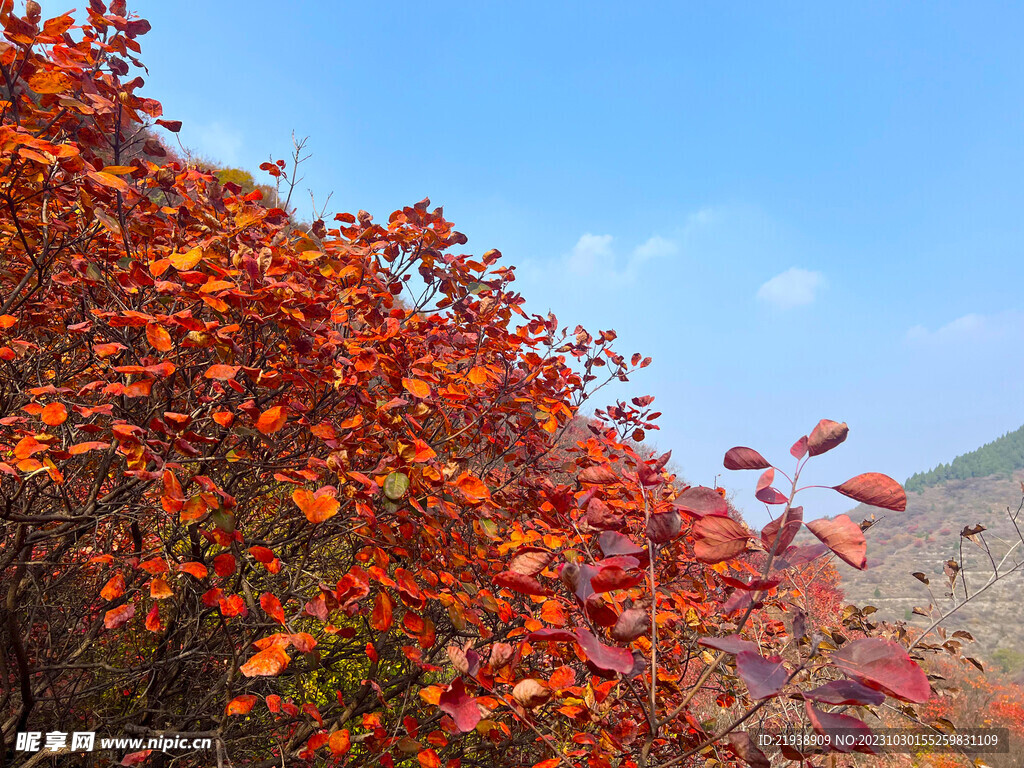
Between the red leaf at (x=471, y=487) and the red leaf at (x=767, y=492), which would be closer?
the red leaf at (x=767, y=492)

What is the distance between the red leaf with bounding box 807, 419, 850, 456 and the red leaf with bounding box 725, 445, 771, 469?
9 centimetres

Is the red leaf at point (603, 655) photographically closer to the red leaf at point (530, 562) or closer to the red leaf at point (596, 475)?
the red leaf at point (530, 562)

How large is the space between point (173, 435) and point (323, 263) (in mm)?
946

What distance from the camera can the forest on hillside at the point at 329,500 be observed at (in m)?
1.11

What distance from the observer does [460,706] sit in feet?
3.50

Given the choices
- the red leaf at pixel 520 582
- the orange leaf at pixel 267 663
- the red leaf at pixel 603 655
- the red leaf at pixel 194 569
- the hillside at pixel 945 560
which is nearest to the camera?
the red leaf at pixel 603 655

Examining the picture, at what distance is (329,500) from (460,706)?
24.5 inches

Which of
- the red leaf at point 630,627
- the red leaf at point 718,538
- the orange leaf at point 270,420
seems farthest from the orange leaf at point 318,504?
the red leaf at point 718,538

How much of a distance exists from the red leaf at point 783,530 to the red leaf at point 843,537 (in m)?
0.07

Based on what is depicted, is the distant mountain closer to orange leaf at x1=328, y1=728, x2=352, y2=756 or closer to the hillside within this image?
the hillside

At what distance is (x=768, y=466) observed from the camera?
1.04 metres

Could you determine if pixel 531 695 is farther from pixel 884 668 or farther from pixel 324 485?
pixel 324 485

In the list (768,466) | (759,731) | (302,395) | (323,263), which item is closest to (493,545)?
(302,395)

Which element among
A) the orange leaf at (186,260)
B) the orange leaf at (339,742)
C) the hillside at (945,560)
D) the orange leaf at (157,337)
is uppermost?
the orange leaf at (186,260)
